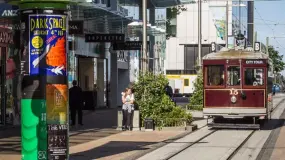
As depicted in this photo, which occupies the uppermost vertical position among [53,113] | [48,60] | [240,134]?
[48,60]

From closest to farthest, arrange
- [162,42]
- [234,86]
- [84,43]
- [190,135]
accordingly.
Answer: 1. [190,135]
2. [234,86]
3. [84,43]
4. [162,42]

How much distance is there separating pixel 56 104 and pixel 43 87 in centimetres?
42

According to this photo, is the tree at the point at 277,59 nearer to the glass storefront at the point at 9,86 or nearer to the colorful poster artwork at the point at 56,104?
the glass storefront at the point at 9,86

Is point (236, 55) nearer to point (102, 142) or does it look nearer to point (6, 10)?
point (102, 142)

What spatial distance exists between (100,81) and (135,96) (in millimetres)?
15178

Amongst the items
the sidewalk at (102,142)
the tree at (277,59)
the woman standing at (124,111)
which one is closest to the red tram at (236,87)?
the sidewalk at (102,142)

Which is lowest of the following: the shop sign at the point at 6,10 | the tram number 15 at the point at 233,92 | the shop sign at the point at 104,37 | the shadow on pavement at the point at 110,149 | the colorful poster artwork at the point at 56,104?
the shadow on pavement at the point at 110,149

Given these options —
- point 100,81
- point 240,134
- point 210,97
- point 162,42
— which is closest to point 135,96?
point 210,97

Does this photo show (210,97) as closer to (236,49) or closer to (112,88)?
(236,49)

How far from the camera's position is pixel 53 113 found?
12328mm

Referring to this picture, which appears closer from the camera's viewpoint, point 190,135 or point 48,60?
point 48,60

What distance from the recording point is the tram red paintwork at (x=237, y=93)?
2486cm

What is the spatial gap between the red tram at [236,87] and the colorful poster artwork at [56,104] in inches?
532

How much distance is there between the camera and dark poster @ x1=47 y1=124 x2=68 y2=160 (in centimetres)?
1231
